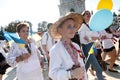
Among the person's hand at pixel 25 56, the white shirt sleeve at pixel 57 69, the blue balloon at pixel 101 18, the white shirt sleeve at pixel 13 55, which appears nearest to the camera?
the white shirt sleeve at pixel 57 69

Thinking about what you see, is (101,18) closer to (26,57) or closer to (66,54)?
(66,54)

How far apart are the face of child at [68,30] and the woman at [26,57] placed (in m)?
1.97

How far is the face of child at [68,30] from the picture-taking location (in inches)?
148

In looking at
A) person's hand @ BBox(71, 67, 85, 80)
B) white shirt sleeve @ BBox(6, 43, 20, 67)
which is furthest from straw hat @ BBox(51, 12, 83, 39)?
white shirt sleeve @ BBox(6, 43, 20, 67)

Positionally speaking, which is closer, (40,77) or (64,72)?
(64,72)

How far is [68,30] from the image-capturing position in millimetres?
3764

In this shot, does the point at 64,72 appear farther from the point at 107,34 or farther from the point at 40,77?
the point at 107,34

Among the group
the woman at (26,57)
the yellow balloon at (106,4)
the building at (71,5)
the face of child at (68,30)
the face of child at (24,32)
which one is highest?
the building at (71,5)

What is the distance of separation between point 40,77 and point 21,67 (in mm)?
396

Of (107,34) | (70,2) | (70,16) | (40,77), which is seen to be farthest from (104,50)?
(70,2)

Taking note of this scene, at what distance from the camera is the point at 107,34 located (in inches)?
355

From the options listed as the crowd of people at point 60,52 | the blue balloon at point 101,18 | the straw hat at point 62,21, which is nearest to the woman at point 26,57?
the crowd of people at point 60,52

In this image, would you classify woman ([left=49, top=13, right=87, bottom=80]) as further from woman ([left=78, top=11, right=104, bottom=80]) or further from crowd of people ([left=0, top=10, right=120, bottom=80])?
woman ([left=78, top=11, right=104, bottom=80])

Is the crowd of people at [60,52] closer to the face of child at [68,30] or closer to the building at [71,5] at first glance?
the face of child at [68,30]
